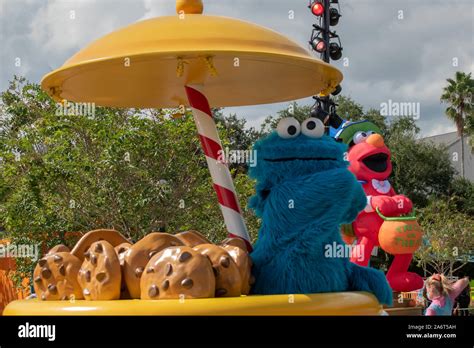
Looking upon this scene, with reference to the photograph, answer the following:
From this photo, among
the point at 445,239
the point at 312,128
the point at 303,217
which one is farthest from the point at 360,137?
the point at 445,239

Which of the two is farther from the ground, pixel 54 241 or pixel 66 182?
pixel 66 182

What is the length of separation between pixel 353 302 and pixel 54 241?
717 cm

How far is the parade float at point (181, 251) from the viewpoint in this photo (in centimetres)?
385

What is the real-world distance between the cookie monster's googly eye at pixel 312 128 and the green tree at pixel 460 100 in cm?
3403

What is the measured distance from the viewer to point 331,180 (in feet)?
14.5

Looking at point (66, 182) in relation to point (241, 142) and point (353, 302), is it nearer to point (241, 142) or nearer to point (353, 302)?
point (353, 302)

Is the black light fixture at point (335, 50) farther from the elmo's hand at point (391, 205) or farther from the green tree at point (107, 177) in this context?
the green tree at point (107, 177)

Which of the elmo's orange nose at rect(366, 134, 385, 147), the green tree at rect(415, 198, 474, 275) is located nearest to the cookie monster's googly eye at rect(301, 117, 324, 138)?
the elmo's orange nose at rect(366, 134, 385, 147)

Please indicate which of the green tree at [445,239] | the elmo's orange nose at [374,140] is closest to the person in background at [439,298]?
the elmo's orange nose at [374,140]

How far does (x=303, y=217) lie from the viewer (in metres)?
4.40

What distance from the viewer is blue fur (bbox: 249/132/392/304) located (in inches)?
171

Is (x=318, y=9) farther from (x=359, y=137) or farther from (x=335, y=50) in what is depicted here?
(x=359, y=137)
